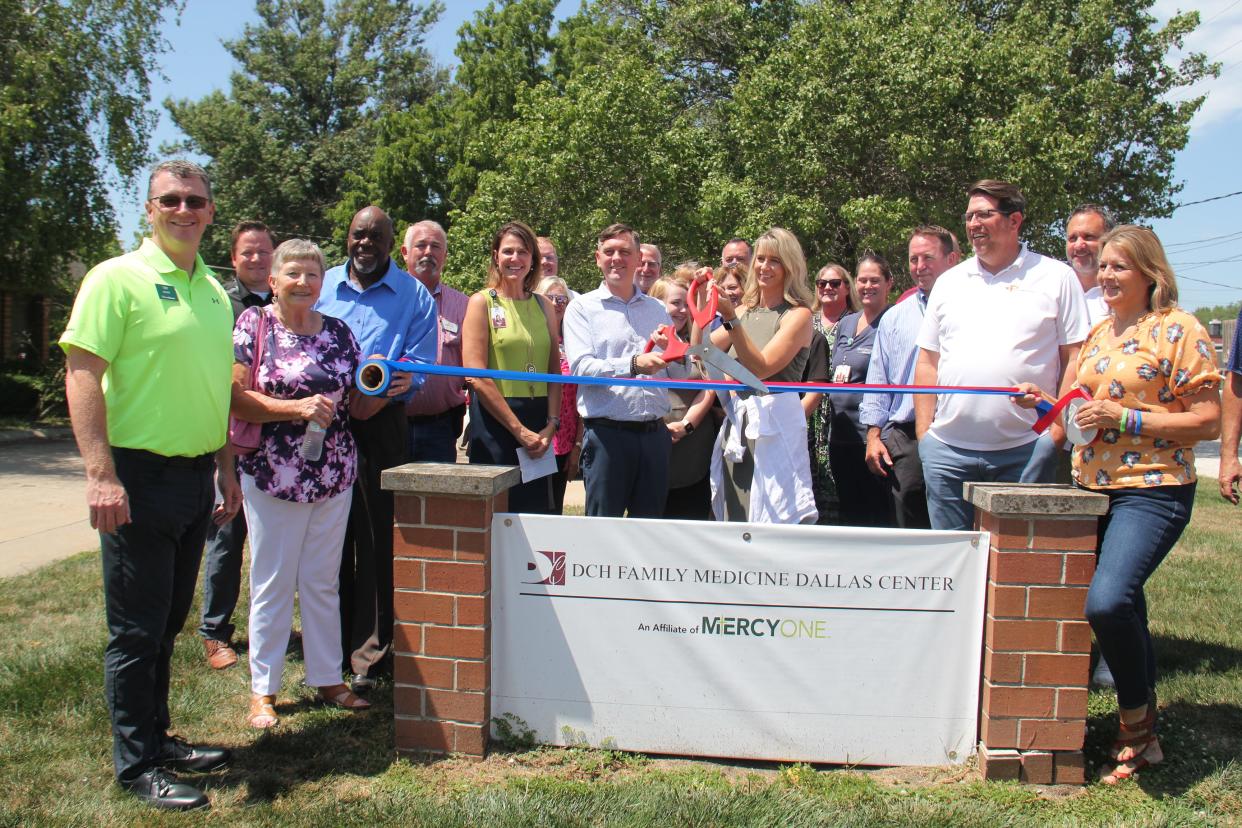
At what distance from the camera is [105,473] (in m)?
2.94

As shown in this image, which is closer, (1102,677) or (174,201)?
(174,201)

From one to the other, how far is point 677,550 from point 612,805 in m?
0.89

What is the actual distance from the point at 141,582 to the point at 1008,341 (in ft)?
10.9

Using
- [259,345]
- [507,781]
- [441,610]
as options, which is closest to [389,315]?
[259,345]

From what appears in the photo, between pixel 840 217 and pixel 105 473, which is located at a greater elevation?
pixel 840 217

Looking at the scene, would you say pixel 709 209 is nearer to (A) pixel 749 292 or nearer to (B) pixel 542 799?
(A) pixel 749 292

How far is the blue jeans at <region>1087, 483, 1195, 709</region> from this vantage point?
3240mm

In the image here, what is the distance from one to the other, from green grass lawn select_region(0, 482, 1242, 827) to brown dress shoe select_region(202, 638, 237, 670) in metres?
0.20

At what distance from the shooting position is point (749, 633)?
3461mm

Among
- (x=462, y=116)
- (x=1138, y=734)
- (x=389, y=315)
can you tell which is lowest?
(x=1138, y=734)

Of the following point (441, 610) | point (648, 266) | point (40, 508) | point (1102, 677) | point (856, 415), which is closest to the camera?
point (441, 610)

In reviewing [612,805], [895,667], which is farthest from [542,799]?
[895,667]

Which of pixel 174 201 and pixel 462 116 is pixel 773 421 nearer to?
pixel 174 201

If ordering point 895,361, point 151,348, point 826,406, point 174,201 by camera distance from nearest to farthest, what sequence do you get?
point 151,348, point 174,201, point 895,361, point 826,406
